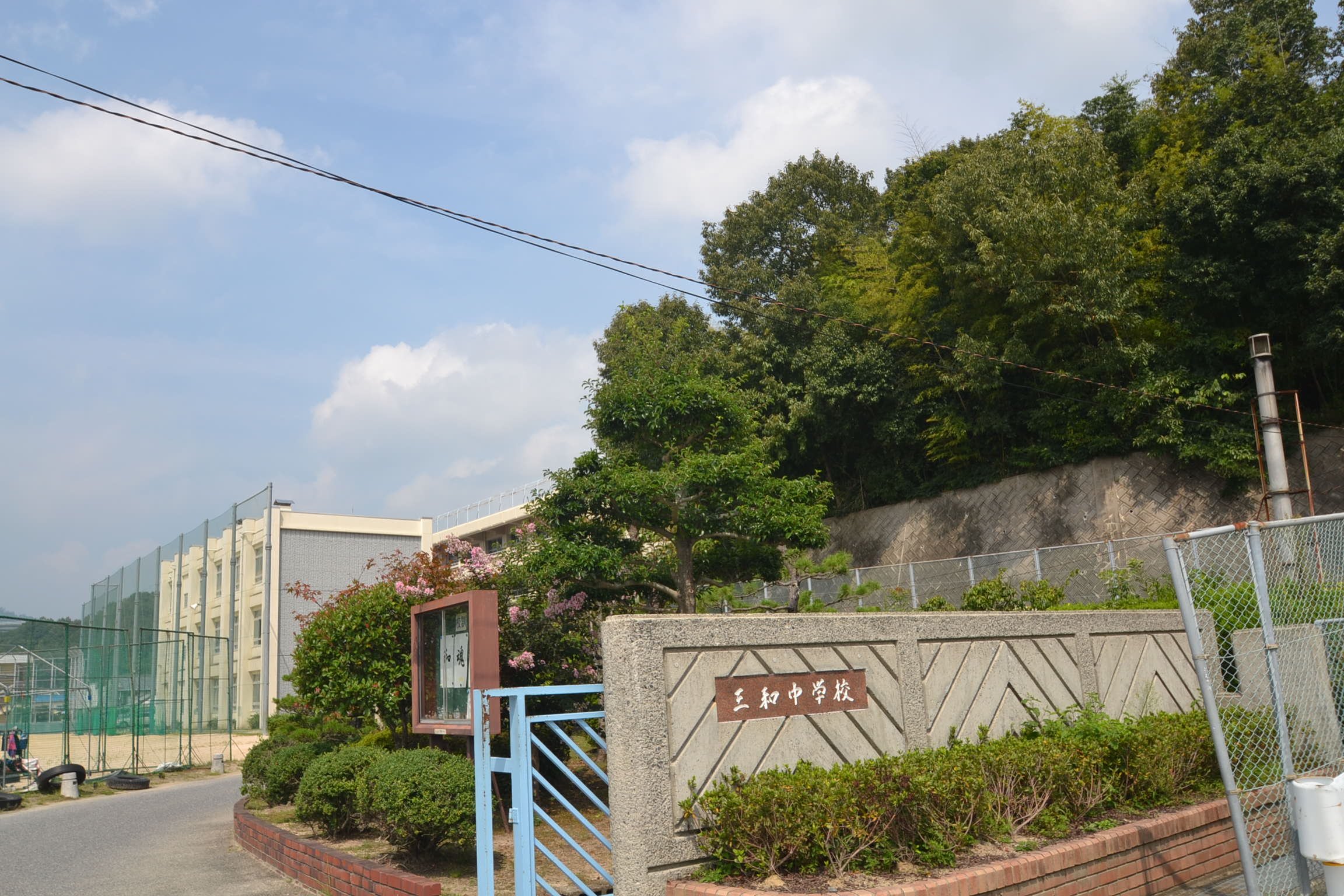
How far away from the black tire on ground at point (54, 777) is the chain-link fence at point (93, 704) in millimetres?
576

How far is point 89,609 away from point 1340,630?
42088mm

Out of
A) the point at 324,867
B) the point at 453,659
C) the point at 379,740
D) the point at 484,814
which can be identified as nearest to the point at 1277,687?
the point at 484,814

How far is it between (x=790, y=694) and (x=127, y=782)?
1520cm

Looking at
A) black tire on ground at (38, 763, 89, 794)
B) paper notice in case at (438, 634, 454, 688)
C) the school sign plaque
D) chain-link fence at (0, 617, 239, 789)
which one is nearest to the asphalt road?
black tire on ground at (38, 763, 89, 794)

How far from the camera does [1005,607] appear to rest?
15.3 meters

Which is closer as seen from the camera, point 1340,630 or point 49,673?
point 1340,630

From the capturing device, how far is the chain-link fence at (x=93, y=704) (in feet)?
58.3

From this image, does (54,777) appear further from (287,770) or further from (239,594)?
(239,594)

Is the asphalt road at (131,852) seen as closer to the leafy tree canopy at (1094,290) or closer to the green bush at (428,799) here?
the green bush at (428,799)

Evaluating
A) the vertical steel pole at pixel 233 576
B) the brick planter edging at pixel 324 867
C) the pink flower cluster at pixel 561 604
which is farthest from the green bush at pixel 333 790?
the vertical steel pole at pixel 233 576

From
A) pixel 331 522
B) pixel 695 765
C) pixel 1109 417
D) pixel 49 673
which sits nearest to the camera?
pixel 695 765

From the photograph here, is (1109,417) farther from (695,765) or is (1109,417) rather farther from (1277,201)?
(695,765)

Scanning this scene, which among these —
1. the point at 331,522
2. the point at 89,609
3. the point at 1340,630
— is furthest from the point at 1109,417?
the point at 89,609

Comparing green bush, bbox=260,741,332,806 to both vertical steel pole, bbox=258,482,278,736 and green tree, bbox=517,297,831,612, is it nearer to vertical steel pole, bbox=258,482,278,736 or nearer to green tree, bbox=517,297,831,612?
green tree, bbox=517,297,831,612
